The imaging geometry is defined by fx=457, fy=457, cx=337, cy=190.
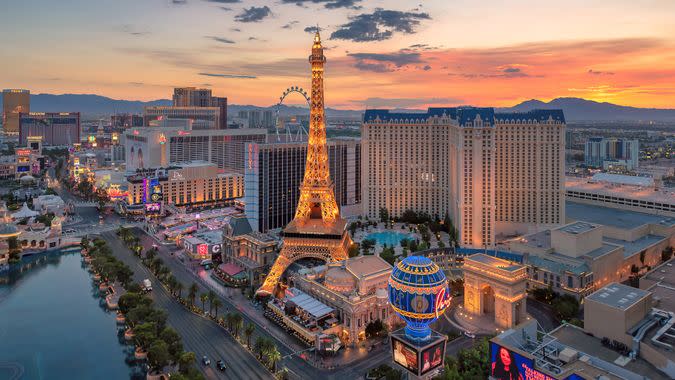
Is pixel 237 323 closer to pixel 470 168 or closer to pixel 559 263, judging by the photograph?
pixel 559 263

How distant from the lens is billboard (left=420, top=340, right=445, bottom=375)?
41.0m

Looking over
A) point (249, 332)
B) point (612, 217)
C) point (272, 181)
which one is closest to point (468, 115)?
point (612, 217)

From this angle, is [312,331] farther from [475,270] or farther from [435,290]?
[475,270]

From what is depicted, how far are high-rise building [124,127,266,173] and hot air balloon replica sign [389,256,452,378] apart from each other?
4616 inches

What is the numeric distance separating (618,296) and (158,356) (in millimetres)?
45130

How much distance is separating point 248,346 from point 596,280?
47.3m

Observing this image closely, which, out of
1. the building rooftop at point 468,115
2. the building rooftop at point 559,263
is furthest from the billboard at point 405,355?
the building rooftop at point 468,115

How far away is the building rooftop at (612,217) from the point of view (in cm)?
8125

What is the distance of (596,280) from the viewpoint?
62.8 m

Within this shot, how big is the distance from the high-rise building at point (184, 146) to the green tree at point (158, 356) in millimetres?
109940

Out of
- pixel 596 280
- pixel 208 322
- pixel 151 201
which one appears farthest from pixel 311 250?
pixel 151 201

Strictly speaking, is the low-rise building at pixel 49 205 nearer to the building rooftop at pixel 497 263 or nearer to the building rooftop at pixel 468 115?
the building rooftop at pixel 468 115

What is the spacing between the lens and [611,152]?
182250 millimetres

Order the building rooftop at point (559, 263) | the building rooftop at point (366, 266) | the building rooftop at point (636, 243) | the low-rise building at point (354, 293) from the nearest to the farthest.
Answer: the low-rise building at point (354, 293)
the building rooftop at point (366, 266)
the building rooftop at point (559, 263)
the building rooftop at point (636, 243)
